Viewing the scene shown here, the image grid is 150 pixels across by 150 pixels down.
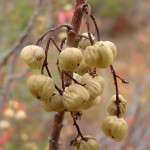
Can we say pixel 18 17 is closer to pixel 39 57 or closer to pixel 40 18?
pixel 40 18

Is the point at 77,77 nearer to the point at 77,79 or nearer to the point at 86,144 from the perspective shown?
the point at 77,79

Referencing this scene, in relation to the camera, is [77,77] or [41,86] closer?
[41,86]

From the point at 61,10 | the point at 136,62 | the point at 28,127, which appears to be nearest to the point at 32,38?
the point at 61,10

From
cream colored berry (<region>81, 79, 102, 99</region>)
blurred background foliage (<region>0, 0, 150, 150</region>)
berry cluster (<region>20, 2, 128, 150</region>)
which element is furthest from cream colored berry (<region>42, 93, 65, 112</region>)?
blurred background foliage (<region>0, 0, 150, 150</region>)

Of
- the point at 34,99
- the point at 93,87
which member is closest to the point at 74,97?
the point at 93,87

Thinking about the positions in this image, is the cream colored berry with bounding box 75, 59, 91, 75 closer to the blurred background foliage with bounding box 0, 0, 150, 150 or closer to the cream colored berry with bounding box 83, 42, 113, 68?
the cream colored berry with bounding box 83, 42, 113, 68
